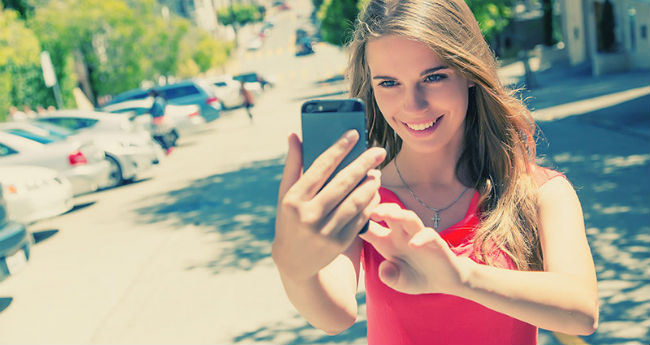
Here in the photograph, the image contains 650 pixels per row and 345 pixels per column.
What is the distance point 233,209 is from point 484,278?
7.77 metres

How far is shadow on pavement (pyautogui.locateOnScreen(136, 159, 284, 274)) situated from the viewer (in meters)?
6.91

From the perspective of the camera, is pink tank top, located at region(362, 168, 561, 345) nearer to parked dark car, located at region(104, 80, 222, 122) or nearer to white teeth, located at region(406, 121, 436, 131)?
white teeth, located at region(406, 121, 436, 131)

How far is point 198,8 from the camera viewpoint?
79062mm

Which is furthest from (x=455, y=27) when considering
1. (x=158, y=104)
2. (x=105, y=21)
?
(x=105, y=21)

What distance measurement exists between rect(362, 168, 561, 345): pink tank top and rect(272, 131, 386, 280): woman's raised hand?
59 cm

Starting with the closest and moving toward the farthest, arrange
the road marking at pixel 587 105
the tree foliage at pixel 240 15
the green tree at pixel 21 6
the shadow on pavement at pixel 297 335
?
1. the shadow on pavement at pixel 297 335
2. the road marking at pixel 587 105
3. the green tree at pixel 21 6
4. the tree foliage at pixel 240 15

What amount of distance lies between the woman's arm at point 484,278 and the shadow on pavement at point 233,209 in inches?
203

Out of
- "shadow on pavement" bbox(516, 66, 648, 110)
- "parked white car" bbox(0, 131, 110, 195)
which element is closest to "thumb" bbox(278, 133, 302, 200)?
"parked white car" bbox(0, 131, 110, 195)

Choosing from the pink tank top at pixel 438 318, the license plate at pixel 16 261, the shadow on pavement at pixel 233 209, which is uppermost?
the pink tank top at pixel 438 318

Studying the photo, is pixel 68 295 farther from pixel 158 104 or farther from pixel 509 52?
pixel 509 52

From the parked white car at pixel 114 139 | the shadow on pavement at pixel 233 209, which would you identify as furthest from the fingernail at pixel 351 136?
the parked white car at pixel 114 139

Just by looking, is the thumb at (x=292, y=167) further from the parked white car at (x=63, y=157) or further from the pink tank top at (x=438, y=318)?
the parked white car at (x=63, y=157)

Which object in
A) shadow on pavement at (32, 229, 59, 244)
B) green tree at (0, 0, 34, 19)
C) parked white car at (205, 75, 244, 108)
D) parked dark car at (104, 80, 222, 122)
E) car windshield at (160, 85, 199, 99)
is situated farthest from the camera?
parked white car at (205, 75, 244, 108)

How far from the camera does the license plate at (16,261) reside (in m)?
6.23
